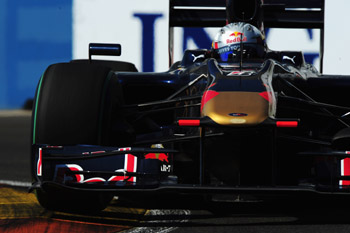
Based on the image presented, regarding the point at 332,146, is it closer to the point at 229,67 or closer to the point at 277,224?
the point at 277,224

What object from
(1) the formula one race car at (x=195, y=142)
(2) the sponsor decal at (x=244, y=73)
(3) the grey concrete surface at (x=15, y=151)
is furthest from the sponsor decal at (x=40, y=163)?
(3) the grey concrete surface at (x=15, y=151)

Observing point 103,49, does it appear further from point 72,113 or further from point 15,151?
point 15,151

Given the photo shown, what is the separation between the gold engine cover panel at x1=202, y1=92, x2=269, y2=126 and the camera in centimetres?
388

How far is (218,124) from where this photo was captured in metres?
3.88

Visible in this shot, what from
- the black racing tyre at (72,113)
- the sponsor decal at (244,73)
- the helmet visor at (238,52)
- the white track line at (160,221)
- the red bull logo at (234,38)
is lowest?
the white track line at (160,221)

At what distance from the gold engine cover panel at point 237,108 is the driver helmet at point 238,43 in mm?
1594

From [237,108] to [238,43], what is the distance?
1.81m

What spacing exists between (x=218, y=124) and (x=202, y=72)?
1295mm

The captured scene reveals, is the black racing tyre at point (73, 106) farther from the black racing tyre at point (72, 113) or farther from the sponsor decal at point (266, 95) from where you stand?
the sponsor decal at point (266, 95)

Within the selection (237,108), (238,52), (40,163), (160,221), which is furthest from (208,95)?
(238,52)

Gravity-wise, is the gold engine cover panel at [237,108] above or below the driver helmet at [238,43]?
below

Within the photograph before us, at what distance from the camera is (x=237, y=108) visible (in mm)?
3939

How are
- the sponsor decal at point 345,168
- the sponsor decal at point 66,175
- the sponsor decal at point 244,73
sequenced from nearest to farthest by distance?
the sponsor decal at point 345,168, the sponsor decal at point 66,175, the sponsor decal at point 244,73

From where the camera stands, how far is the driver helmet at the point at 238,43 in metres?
5.66
